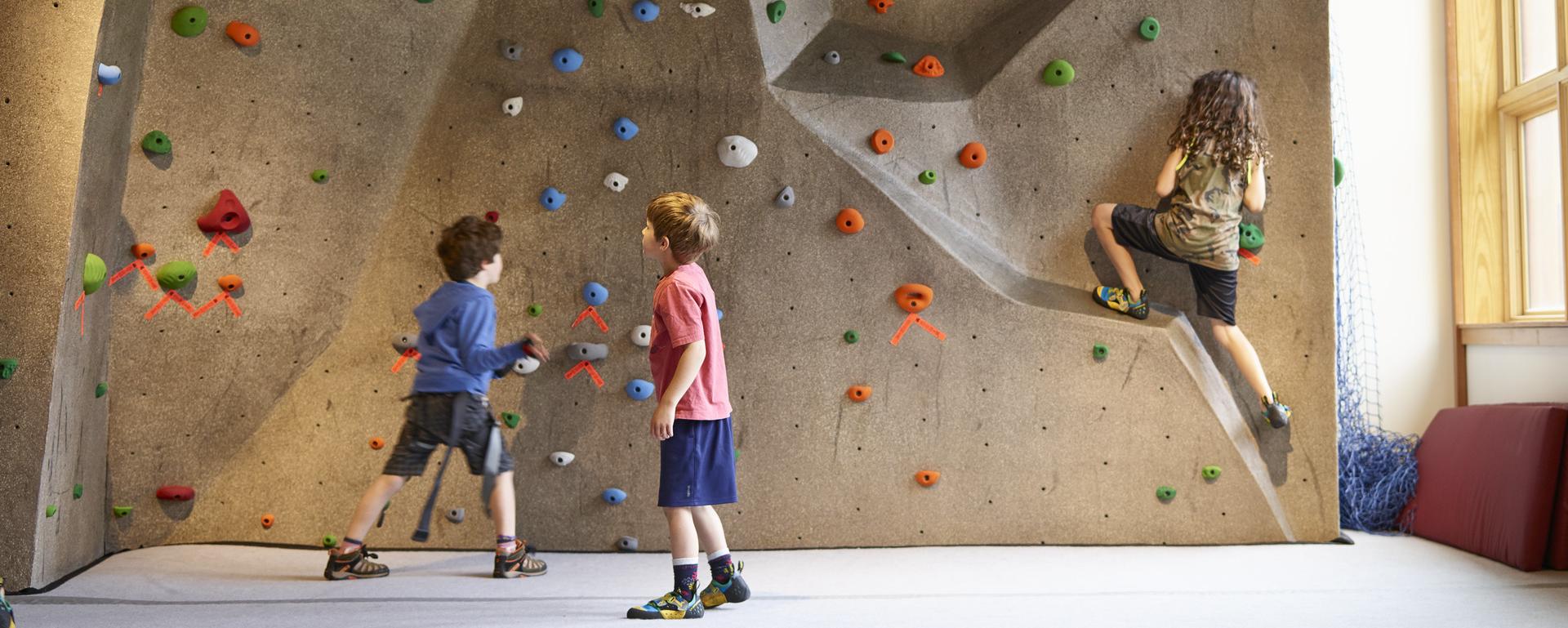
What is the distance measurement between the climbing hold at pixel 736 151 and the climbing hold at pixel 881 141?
0.45 m

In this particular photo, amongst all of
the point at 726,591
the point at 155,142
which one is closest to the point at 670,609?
the point at 726,591

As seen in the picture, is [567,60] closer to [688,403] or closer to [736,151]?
[736,151]

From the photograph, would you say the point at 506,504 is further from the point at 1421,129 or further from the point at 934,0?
the point at 1421,129

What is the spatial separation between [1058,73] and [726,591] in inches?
88.5

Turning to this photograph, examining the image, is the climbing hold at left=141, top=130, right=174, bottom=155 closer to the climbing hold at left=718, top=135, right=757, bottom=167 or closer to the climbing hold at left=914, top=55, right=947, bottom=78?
the climbing hold at left=718, top=135, right=757, bottom=167

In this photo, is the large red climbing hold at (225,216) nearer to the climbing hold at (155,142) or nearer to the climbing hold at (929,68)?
the climbing hold at (155,142)

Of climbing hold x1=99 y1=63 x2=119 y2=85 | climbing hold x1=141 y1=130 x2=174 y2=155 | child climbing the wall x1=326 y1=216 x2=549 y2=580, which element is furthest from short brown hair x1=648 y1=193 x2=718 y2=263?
climbing hold x1=141 y1=130 x2=174 y2=155

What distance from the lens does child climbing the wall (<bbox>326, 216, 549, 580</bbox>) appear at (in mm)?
3244

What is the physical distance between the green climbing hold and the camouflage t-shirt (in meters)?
3.40

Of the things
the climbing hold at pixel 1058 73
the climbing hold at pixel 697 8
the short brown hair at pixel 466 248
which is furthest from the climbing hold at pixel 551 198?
the climbing hold at pixel 1058 73

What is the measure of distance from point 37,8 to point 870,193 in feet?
8.70

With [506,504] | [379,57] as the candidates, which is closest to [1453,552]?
[506,504]

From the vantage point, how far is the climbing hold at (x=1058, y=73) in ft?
13.1

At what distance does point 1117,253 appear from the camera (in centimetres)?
395
